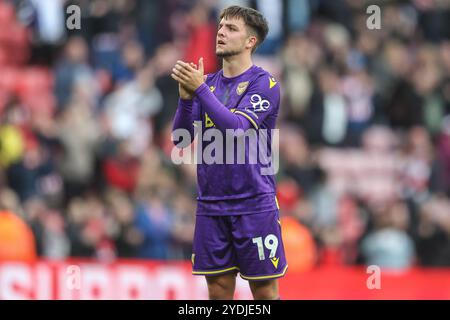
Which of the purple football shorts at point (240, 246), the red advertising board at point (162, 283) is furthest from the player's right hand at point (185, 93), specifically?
the red advertising board at point (162, 283)

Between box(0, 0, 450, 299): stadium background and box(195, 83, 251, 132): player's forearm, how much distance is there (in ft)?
11.9

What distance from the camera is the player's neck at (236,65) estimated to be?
8352 mm

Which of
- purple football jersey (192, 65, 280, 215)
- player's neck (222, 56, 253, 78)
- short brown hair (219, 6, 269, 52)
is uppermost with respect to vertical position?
short brown hair (219, 6, 269, 52)

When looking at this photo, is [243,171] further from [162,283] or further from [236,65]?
[162,283]

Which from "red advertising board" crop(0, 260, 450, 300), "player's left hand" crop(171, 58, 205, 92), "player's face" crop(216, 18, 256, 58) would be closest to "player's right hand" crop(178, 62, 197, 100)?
"player's left hand" crop(171, 58, 205, 92)

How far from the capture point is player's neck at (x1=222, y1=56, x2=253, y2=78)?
8.35 meters

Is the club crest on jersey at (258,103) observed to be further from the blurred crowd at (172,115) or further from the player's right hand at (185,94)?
the blurred crowd at (172,115)

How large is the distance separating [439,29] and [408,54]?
0.90 m

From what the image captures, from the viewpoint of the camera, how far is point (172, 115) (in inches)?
619

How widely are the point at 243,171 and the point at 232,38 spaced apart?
943 millimetres

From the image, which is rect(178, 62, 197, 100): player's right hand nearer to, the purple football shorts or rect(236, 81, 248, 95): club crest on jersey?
rect(236, 81, 248, 95): club crest on jersey

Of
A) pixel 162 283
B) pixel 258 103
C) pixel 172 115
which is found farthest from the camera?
pixel 172 115

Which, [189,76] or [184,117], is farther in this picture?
[184,117]

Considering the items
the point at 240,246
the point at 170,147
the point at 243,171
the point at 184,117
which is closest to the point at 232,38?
the point at 184,117
